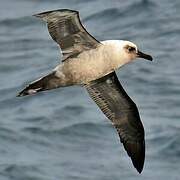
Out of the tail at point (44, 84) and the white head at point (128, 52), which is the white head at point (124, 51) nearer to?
the white head at point (128, 52)

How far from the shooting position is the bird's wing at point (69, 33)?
11.3 m

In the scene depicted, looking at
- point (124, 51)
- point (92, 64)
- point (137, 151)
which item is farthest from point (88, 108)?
point (92, 64)

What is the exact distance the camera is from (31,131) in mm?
16719

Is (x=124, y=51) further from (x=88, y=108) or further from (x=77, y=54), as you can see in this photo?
(x=88, y=108)

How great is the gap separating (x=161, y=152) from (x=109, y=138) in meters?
0.98

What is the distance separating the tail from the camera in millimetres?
11430

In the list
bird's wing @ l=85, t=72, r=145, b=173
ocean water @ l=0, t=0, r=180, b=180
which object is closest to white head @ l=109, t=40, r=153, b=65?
bird's wing @ l=85, t=72, r=145, b=173

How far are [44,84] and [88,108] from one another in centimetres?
587

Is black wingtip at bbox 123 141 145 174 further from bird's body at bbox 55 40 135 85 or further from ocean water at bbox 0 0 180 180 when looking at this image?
ocean water at bbox 0 0 180 180

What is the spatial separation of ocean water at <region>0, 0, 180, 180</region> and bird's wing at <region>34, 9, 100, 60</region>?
4.12m

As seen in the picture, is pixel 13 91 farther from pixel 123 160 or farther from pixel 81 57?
pixel 81 57

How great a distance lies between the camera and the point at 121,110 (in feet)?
41.3

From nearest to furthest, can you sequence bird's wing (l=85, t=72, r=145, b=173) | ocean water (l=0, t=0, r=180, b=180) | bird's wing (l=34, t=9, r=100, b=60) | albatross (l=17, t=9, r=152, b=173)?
bird's wing (l=34, t=9, r=100, b=60) → albatross (l=17, t=9, r=152, b=173) → bird's wing (l=85, t=72, r=145, b=173) → ocean water (l=0, t=0, r=180, b=180)

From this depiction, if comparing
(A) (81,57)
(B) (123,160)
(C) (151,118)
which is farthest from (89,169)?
(A) (81,57)
